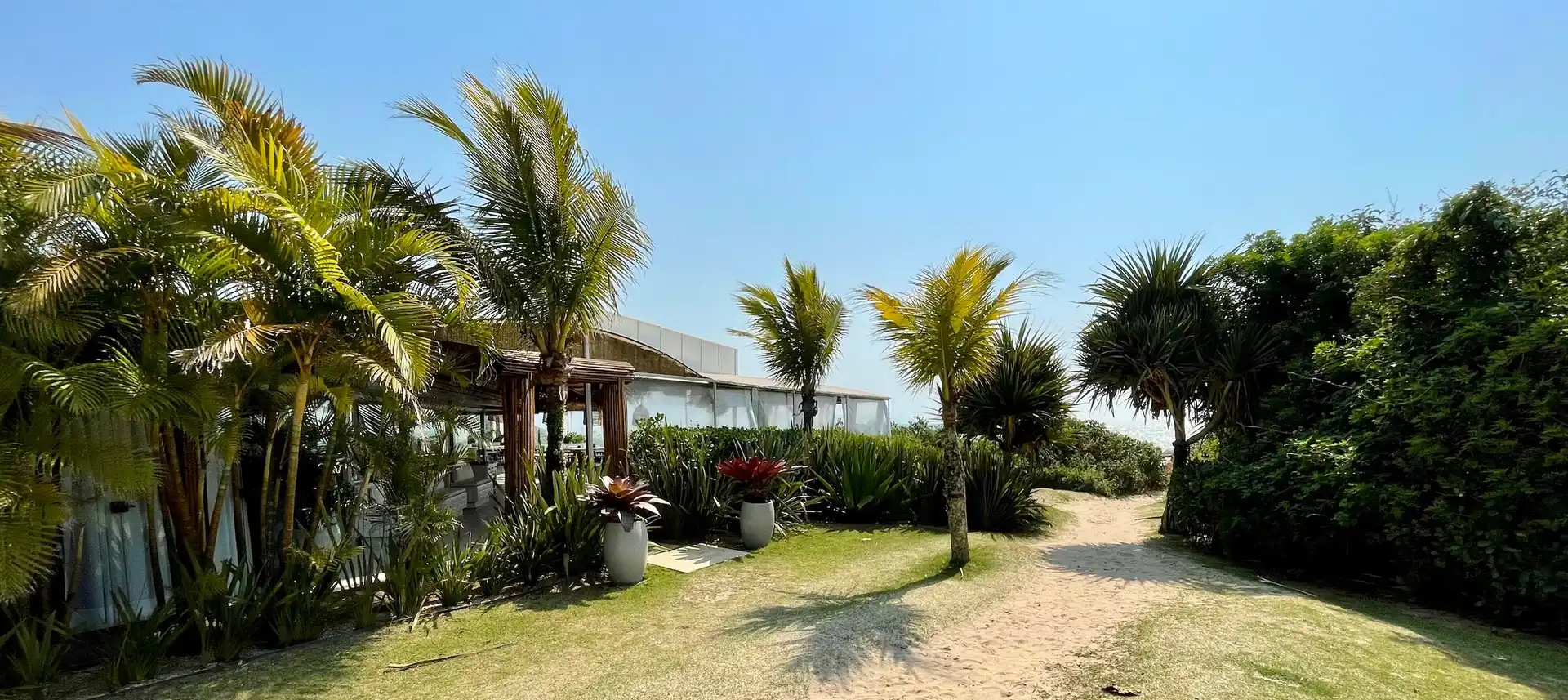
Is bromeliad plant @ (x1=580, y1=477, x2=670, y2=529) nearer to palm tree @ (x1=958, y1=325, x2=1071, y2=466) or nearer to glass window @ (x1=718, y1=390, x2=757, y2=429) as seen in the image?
glass window @ (x1=718, y1=390, x2=757, y2=429)

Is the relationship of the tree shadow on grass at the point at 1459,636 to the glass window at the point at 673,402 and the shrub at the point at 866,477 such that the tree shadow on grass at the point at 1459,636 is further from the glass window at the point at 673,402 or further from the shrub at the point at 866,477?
the glass window at the point at 673,402

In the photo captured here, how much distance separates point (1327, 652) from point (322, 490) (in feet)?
24.5

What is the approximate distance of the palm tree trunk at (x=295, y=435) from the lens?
17.4 ft

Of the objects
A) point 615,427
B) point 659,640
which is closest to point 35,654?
point 659,640

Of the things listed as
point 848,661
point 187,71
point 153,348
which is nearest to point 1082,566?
point 848,661

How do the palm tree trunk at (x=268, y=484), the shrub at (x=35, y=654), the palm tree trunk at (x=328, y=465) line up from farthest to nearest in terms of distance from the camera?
the palm tree trunk at (x=328, y=465) → the palm tree trunk at (x=268, y=484) → the shrub at (x=35, y=654)

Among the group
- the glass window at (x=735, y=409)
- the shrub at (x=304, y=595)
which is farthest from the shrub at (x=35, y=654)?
the glass window at (x=735, y=409)

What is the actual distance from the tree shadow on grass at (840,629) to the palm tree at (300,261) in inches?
129

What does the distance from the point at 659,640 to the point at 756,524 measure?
3.93 metres

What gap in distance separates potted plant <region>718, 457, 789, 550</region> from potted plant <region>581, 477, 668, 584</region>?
7.31 feet

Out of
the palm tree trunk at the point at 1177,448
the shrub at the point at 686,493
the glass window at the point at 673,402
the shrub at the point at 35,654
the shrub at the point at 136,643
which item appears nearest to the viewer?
the shrub at the point at 35,654

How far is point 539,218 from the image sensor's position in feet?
25.9

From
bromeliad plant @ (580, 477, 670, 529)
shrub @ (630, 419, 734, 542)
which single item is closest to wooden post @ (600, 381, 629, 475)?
shrub @ (630, 419, 734, 542)

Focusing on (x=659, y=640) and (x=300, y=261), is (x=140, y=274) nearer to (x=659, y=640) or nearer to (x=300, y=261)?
(x=300, y=261)
